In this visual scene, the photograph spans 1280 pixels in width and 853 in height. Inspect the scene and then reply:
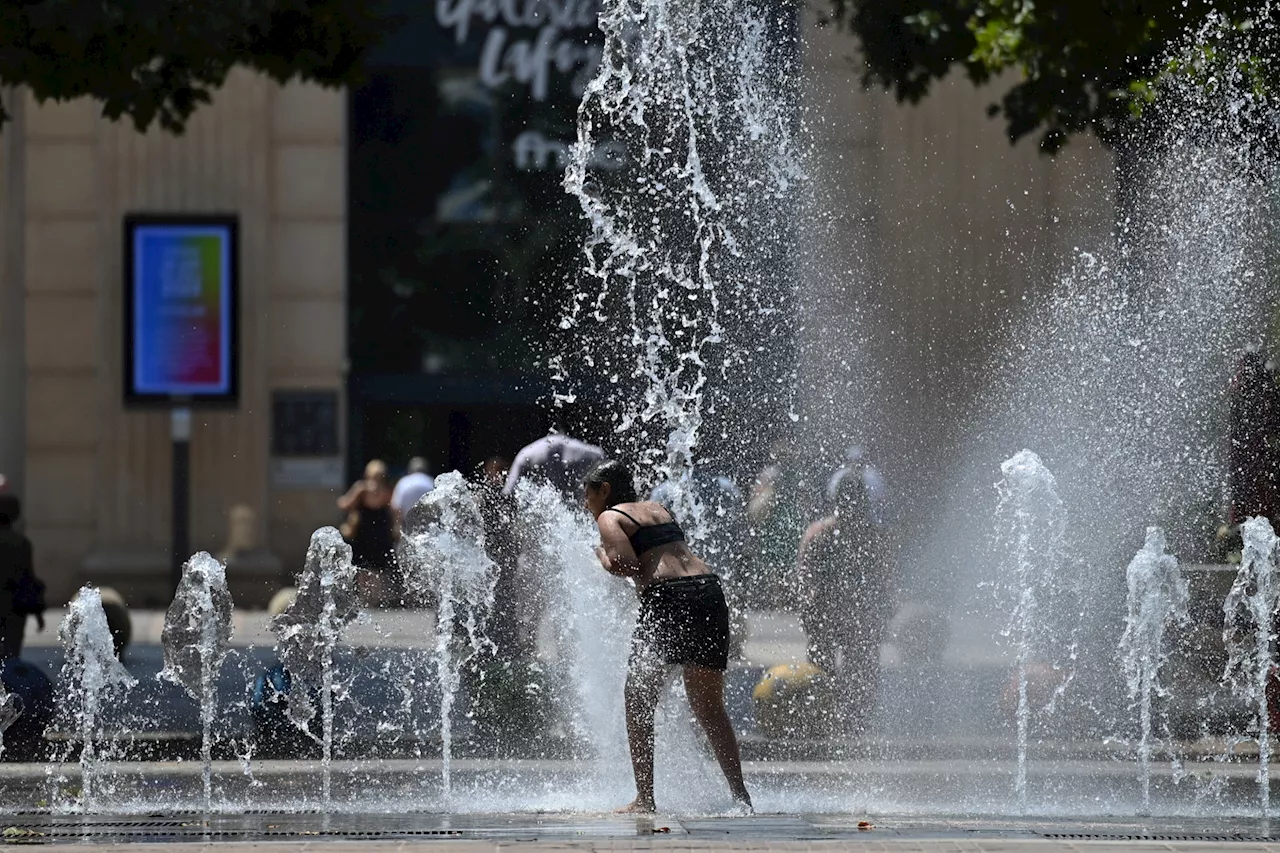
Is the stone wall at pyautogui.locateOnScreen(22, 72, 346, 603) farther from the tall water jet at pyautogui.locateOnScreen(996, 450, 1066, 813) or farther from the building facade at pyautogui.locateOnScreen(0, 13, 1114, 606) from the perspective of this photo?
the tall water jet at pyautogui.locateOnScreen(996, 450, 1066, 813)

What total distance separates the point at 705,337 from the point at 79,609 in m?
7.28

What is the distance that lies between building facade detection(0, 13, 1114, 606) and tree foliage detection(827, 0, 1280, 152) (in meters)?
3.45

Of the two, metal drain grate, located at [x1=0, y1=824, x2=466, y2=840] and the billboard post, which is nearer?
metal drain grate, located at [x1=0, y1=824, x2=466, y2=840]

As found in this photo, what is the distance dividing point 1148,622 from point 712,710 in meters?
3.18

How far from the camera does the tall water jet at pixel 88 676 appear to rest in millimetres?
8977

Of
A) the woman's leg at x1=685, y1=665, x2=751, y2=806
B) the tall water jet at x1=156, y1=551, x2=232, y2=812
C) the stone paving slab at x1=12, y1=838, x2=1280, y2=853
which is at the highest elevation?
the tall water jet at x1=156, y1=551, x2=232, y2=812

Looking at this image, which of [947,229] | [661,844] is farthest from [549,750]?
[947,229]

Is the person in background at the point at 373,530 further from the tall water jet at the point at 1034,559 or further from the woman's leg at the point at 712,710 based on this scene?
the woman's leg at the point at 712,710

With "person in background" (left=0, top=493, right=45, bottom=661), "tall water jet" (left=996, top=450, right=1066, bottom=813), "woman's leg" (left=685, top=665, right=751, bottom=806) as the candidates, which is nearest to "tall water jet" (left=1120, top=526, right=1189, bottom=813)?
"tall water jet" (left=996, top=450, right=1066, bottom=813)

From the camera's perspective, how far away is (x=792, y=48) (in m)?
17.4

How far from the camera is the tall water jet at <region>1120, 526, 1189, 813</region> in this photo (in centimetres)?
931

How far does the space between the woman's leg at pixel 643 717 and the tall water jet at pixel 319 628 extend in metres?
2.38

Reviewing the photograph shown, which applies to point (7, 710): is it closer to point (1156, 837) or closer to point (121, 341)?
point (1156, 837)

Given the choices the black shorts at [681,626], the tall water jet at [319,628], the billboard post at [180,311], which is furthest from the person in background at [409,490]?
the black shorts at [681,626]
